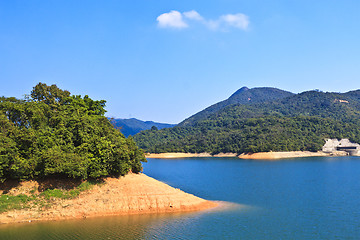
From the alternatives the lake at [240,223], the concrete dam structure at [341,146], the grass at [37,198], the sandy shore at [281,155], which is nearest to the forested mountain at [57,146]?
the grass at [37,198]

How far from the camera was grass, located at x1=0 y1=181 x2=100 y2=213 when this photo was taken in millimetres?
30094

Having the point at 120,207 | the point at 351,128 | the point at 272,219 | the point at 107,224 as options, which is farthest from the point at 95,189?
the point at 351,128

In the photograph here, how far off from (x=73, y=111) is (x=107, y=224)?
18.6 m

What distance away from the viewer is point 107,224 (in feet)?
97.9

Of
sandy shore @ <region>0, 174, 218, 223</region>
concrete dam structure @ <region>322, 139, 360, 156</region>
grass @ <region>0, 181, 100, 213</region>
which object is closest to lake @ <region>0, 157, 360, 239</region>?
sandy shore @ <region>0, 174, 218, 223</region>

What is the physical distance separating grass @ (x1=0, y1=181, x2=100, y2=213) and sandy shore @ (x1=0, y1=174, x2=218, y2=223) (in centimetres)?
48

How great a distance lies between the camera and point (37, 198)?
3152 centimetres

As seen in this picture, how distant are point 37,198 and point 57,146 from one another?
234 inches

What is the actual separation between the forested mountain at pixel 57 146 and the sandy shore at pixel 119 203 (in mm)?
1925

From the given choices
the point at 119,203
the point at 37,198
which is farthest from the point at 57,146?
the point at 119,203

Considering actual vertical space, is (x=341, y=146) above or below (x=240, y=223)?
above

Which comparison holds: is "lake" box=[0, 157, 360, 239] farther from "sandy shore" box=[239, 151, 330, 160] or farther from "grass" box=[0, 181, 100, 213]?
"sandy shore" box=[239, 151, 330, 160]

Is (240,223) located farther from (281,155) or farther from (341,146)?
(341,146)

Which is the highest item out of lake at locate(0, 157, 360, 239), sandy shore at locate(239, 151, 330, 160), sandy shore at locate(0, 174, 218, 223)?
sandy shore at locate(239, 151, 330, 160)
